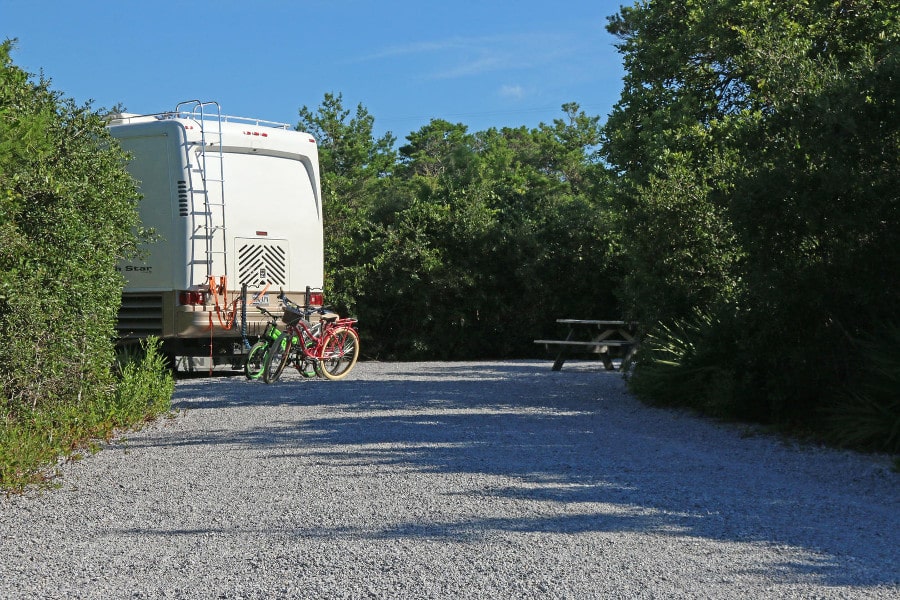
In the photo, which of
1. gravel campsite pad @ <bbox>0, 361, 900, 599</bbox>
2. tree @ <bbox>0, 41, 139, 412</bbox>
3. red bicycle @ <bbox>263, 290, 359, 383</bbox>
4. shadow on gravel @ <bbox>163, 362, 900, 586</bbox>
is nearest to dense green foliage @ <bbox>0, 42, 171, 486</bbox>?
tree @ <bbox>0, 41, 139, 412</bbox>

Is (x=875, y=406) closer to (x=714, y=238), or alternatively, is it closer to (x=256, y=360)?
(x=714, y=238)

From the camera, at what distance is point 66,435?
8.30 meters

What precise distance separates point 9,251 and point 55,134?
1743 millimetres

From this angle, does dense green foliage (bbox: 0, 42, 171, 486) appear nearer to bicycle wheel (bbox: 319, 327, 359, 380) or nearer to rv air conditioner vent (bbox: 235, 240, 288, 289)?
rv air conditioner vent (bbox: 235, 240, 288, 289)

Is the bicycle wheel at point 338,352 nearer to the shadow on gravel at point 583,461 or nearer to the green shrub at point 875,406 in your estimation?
the shadow on gravel at point 583,461

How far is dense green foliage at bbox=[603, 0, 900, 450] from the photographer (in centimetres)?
873

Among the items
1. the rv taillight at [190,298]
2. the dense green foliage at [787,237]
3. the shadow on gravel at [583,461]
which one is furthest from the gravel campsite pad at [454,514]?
the rv taillight at [190,298]

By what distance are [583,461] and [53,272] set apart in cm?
435

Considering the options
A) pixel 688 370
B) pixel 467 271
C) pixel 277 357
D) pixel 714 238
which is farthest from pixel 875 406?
pixel 467 271

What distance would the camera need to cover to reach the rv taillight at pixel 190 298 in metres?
14.1

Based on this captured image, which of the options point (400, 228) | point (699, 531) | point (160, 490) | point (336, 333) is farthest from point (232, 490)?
point (400, 228)

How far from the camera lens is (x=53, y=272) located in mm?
7973

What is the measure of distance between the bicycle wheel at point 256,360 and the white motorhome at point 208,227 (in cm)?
48

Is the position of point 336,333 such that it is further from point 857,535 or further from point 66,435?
point 857,535
